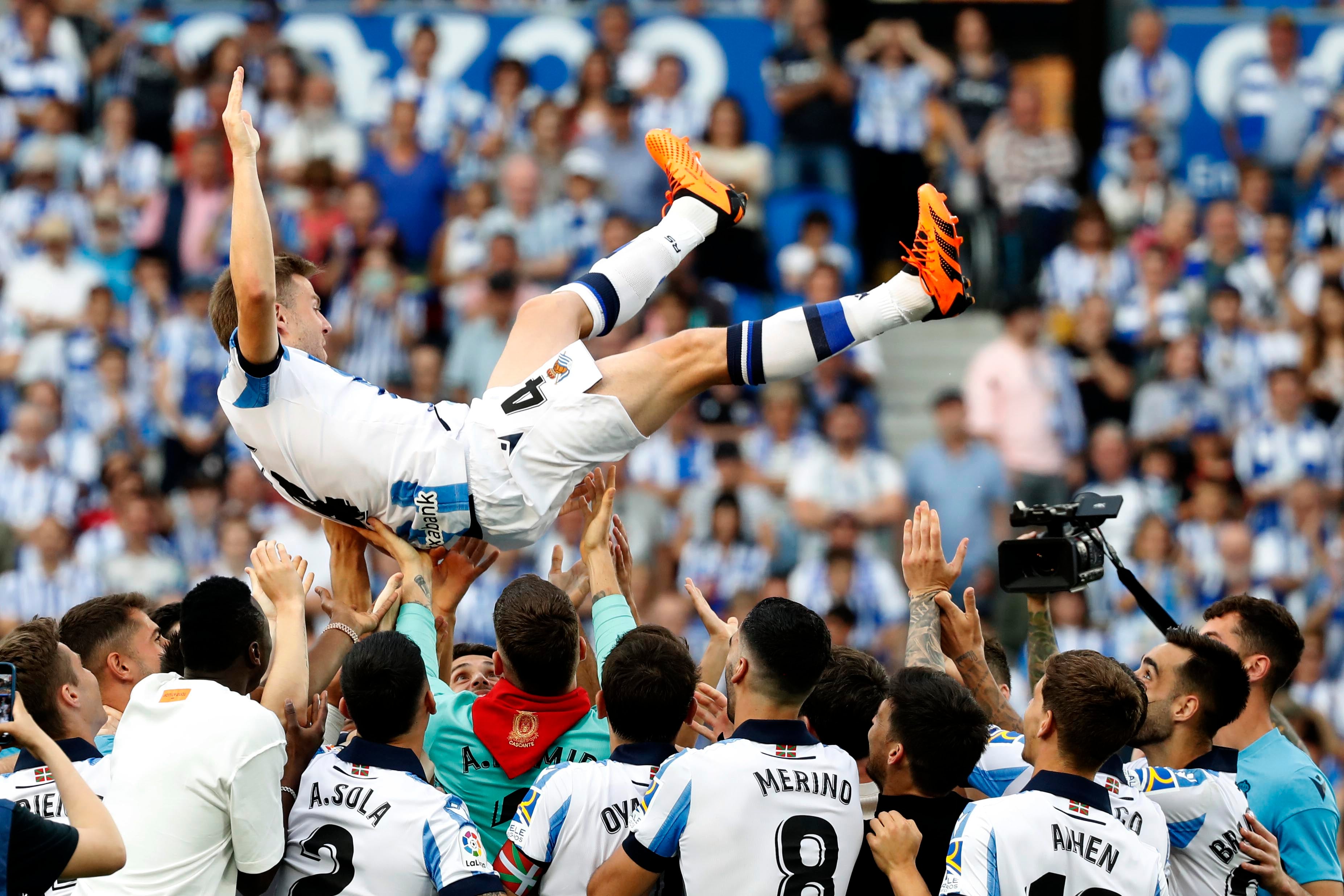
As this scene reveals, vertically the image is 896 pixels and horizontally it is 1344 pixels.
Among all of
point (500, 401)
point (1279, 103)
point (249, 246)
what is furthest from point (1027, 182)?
point (249, 246)

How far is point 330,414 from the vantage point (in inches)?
209

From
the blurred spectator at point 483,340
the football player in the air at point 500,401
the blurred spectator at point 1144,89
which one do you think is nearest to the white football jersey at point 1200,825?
the football player in the air at point 500,401

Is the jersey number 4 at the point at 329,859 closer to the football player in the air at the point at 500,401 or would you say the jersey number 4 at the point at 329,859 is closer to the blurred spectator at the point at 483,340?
the football player in the air at the point at 500,401

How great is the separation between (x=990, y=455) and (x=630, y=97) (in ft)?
13.7

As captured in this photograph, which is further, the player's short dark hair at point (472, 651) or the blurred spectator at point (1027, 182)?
the blurred spectator at point (1027, 182)

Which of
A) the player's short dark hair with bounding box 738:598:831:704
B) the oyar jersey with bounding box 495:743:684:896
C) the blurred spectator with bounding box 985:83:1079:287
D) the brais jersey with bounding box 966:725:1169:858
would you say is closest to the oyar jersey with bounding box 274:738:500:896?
the oyar jersey with bounding box 495:743:684:896

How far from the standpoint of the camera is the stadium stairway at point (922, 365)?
12906 mm

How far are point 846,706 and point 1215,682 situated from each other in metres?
1.06

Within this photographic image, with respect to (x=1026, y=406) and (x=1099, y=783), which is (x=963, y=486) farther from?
(x=1099, y=783)

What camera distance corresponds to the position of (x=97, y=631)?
4.99 metres

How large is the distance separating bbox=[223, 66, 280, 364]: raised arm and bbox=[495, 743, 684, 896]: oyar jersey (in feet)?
5.25

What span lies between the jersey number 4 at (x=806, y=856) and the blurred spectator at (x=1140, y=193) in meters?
9.61

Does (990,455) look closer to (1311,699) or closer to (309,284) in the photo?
(1311,699)

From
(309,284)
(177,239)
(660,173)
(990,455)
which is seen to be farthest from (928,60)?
(309,284)
